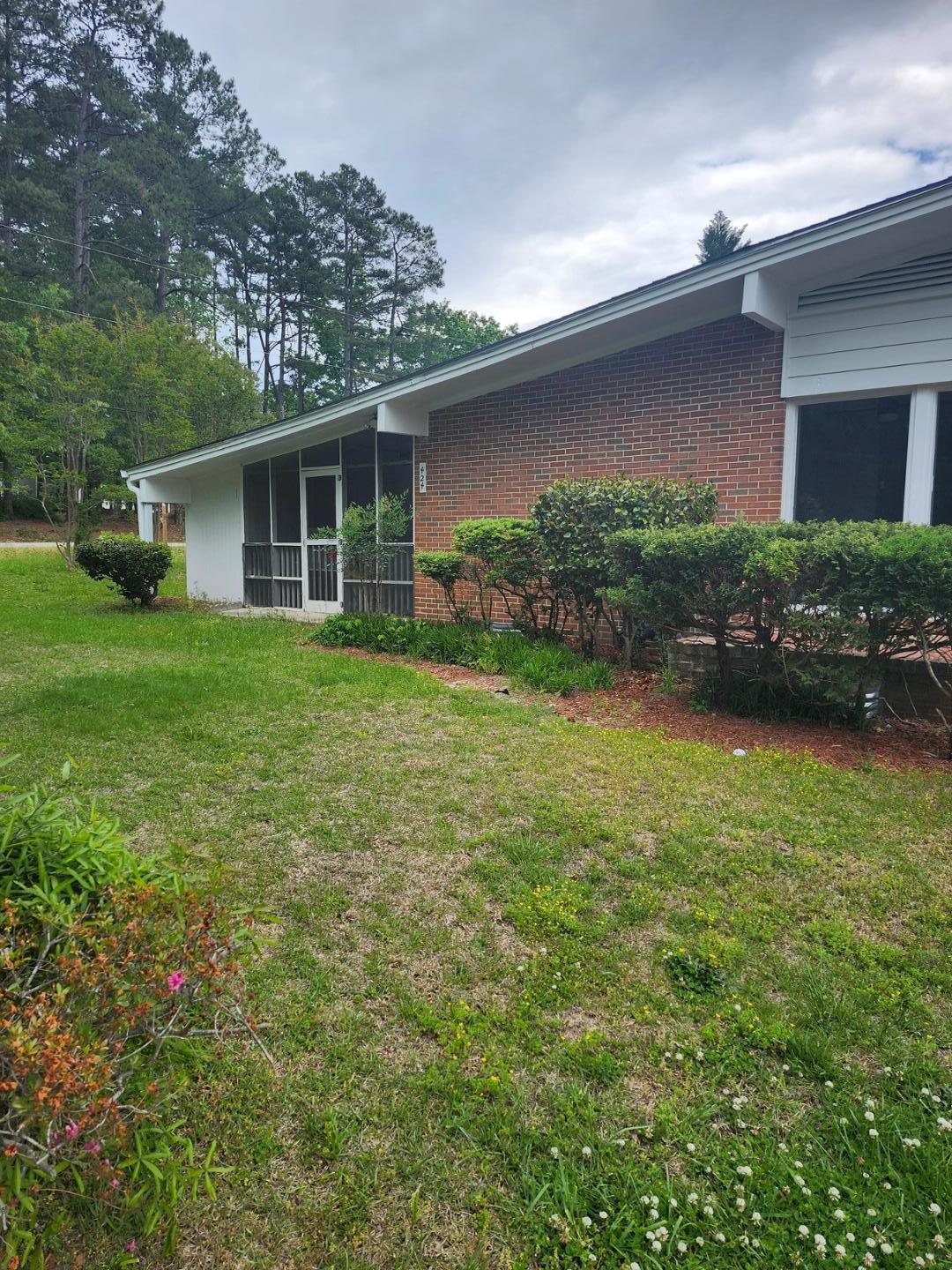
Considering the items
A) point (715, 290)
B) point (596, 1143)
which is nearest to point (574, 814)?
point (596, 1143)

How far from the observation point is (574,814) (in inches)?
150

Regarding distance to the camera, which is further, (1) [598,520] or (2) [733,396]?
(2) [733,396]

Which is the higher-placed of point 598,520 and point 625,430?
point 625,430

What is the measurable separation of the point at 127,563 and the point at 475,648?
7.39 meters

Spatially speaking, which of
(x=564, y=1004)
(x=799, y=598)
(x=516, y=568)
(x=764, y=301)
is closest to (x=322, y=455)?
(x=516, y=568)

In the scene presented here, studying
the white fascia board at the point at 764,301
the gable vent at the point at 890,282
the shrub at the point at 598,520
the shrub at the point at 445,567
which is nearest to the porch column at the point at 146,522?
the shrub at the point at 445,567

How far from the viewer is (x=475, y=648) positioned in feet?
25.2

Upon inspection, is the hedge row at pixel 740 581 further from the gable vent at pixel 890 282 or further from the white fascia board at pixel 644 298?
the gable vent at pixel 890 282

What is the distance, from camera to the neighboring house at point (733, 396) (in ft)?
20.4

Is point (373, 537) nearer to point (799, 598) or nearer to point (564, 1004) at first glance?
point (799, 598)

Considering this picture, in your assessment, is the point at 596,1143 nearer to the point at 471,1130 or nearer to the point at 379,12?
the point at 471,1130

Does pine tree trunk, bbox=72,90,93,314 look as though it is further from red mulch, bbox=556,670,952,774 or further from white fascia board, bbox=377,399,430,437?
red mulch, bbox=556,670,952,774

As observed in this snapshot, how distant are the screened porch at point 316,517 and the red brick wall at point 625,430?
0.88m

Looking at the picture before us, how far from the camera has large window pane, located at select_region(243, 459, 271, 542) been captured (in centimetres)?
1282
